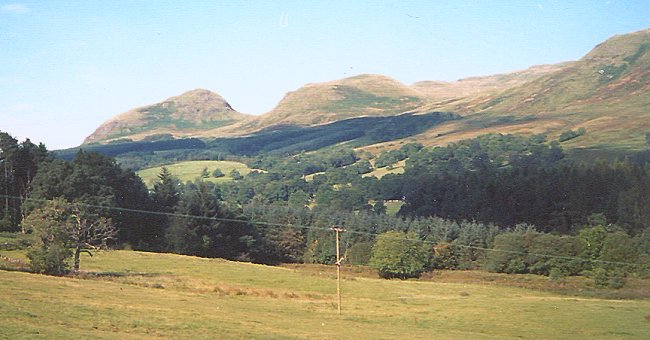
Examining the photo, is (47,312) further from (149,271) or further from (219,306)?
(149,271)

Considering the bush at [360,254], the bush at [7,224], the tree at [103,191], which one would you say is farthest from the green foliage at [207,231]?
the bush at [7,224]

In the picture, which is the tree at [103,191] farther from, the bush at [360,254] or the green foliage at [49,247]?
the green foliage at [49,247]

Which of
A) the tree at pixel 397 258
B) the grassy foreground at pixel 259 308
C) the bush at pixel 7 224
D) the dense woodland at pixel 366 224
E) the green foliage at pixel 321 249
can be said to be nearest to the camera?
the grassy foreground at pixel 259 308

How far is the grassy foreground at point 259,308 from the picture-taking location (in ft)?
123

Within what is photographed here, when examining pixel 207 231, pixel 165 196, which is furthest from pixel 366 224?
pixel 165 196

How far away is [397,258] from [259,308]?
181ft

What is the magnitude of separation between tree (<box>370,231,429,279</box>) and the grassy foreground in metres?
19.4

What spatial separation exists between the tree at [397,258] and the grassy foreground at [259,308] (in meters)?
19.4

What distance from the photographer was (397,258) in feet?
350

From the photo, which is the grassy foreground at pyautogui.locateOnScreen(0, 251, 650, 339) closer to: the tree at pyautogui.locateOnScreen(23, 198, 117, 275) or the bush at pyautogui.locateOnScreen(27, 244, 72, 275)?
the bush at pyautogui.locateOnScreen(27, 244, 72, 275)

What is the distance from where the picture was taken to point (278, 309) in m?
54.9

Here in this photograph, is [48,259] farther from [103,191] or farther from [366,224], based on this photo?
[366,224]

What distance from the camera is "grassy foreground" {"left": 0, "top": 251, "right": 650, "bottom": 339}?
37.6 meters

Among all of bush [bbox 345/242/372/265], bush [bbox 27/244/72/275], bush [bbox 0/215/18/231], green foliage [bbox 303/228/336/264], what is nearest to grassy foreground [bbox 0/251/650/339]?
bush [bbox 27/244/72/275]
